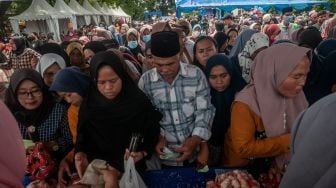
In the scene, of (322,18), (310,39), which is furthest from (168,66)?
(322,18)

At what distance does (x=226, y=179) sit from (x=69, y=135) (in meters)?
1.36

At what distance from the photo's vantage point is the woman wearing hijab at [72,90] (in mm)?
2641

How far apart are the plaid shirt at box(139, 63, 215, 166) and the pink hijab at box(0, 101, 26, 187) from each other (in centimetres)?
144

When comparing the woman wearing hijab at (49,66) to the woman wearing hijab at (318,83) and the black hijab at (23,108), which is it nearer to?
the black hijab at (23,108)

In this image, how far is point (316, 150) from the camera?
1133 mm

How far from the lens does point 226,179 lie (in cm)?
211

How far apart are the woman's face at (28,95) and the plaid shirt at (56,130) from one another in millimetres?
153

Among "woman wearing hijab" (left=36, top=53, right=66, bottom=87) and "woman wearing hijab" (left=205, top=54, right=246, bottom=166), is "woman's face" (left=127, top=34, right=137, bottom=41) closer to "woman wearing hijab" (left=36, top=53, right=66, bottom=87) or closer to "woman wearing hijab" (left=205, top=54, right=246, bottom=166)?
"woman wearing hijab" (left=36, top=53, right=66, bottom=87)

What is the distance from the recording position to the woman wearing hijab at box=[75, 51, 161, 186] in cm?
234

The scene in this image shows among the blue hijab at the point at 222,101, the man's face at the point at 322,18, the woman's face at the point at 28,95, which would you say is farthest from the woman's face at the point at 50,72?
the man's face at the point at 322,18

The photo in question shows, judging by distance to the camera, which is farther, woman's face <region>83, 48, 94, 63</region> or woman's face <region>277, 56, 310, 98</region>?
woman's face <region>83, 48, 94, 63</region>

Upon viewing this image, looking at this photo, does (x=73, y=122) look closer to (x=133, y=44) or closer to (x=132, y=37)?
(x=133, y=44)

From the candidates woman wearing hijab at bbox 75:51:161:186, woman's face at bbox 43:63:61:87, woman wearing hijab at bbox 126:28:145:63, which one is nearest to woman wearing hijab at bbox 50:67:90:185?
woman wearing hijab at bbox 75:51:161:186

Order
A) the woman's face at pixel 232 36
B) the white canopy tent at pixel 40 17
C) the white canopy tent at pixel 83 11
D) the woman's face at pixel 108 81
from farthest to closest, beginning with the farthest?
1. the white canopy tent at pixel 83 11
2. the white canopy tent at pixel 40 17
3. the woman's face at pixel 232 36
4. the woman's face at pixel 108 81
